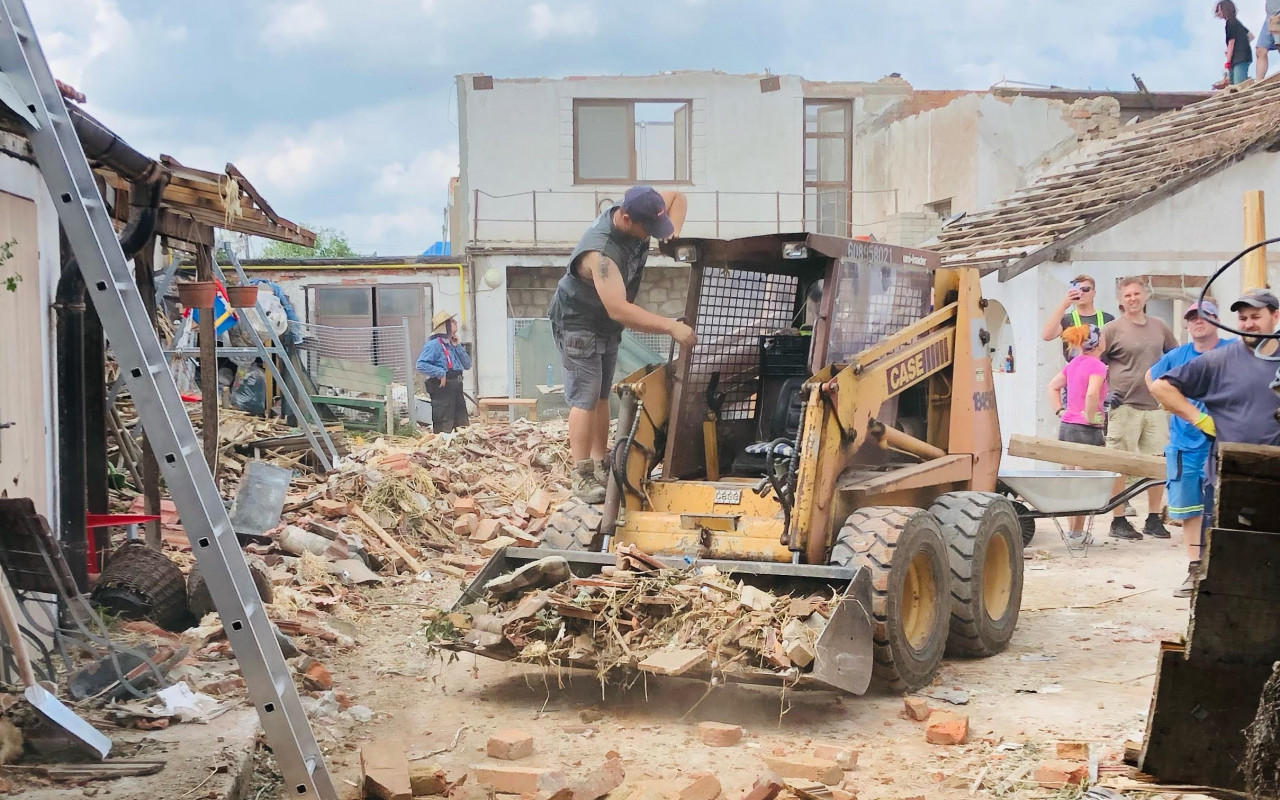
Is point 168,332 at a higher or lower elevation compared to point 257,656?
higher

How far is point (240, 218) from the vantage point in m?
9.68

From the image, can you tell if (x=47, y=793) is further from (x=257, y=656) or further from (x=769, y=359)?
(x=769, y=359)

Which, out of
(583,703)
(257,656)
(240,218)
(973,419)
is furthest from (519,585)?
(240,218)

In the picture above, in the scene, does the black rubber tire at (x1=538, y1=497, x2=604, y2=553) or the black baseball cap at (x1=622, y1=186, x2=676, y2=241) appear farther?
the black baseball cap at (x1=622, y1=186, x2=676, y2=241)

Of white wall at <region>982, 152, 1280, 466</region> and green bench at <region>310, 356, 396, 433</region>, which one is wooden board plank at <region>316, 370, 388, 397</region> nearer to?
green bench at <region>310, 356, 396, 433</region>

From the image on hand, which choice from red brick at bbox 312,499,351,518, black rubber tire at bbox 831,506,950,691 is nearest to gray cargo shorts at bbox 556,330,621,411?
black rubber tire at bbox 831,506,950,691

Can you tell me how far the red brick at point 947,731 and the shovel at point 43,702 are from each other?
11.3 ft

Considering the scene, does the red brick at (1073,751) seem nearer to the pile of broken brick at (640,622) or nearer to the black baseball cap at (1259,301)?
the pile of broken brick at (640,622)

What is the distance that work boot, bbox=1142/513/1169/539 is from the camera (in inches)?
444

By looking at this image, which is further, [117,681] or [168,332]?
[168,332]

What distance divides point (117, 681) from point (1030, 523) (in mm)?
7962

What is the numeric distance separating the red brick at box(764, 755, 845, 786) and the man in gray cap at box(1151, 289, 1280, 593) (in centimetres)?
342

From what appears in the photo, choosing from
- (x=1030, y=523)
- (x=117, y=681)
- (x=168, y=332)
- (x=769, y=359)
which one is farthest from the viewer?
(x=168, y=332)

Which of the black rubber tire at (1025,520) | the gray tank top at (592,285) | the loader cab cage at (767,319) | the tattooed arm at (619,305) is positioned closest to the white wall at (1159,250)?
the black rubber tire at (1025,520)
